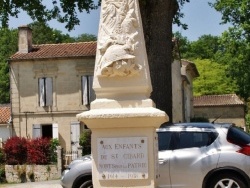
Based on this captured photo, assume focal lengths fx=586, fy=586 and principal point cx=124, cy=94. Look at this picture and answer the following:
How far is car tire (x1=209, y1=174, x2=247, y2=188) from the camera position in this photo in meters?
12.0

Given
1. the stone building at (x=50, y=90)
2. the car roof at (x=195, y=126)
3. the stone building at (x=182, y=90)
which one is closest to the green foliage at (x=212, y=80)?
the stone building at (x=182, y=90)

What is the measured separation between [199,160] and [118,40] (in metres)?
4.69

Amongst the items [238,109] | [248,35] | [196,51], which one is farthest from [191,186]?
[196,51]

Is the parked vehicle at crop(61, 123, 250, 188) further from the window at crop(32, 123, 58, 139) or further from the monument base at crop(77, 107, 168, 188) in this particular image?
the window at crop(32, 123, 58, 139)

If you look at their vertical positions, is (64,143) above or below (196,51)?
below

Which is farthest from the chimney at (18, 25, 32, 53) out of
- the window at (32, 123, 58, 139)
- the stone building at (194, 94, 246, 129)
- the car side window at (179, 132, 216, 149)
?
the car side window at (179, 132, 216, 149)

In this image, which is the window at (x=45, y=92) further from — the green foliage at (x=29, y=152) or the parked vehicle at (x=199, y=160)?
the parked vehicle at (x=199, y=160)

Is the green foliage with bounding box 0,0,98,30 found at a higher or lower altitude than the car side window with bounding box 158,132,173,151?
higher

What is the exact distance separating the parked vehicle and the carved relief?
4.33 m

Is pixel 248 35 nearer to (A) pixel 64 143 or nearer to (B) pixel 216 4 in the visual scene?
(B) pixel 216 4

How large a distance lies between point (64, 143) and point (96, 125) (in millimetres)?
32387

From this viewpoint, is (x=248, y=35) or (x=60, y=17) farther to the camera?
(x=248, y=35)

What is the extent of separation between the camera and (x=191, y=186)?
475 inches

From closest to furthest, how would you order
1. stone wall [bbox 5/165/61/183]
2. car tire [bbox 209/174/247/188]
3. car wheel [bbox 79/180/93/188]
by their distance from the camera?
car tire [bbox 209/174/247/188], car wheel [bbox 79/180/93/188], stone wall [bbox 5/165/61/183]
